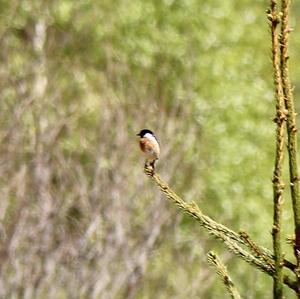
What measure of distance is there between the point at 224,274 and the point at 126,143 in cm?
1221

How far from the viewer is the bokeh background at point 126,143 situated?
1294 centimetres

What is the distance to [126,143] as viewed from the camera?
14.5 metres

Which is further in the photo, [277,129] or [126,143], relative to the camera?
[126,143]

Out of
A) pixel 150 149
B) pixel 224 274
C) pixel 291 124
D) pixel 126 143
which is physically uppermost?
pixel 126 143

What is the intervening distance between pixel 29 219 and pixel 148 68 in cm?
639

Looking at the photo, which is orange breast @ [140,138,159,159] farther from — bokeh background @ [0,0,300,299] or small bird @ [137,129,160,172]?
bokeh background @ [0,0,300,299]

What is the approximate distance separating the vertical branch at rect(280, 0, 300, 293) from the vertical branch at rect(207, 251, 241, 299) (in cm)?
16

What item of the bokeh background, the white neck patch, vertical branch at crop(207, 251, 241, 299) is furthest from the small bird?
the bokeh background

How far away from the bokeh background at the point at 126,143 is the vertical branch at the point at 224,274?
8633 millimetres

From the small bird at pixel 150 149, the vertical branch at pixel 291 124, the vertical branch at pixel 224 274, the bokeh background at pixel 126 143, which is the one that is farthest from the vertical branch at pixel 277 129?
the bokeh background at pixel 126 143

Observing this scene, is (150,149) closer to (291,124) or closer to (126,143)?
(291,124)

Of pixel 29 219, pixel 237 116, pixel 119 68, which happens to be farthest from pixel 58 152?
pixel 237 116

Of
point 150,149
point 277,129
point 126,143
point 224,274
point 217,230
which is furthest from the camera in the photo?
point 126,143

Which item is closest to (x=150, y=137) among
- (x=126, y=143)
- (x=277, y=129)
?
(x=277, y=129)
